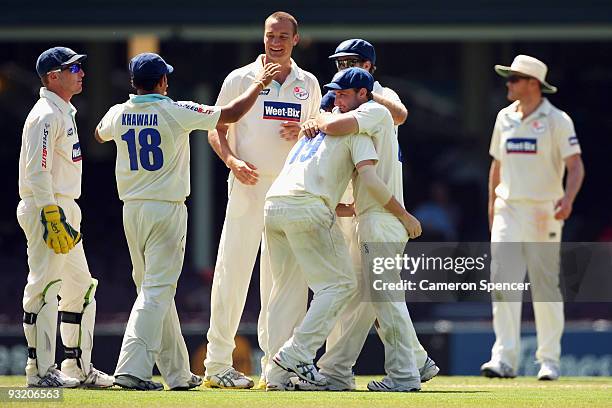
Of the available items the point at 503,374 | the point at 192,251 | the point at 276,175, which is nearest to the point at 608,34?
the point at 192,251

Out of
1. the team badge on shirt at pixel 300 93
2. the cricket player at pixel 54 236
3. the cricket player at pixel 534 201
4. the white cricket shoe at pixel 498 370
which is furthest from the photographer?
the cricket player at pixel 534 201

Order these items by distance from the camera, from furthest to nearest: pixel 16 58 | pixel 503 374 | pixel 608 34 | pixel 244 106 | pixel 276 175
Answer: pixel 16 58, pixel 608 34, pixel 503 374, pixel 276 175, pixel 244 106

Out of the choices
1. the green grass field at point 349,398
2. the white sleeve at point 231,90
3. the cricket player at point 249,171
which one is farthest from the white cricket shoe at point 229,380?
the white sleeve at point 231,90

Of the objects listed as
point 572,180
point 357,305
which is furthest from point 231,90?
point 572,180

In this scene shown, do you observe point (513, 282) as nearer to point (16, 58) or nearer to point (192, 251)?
point (192, 251)

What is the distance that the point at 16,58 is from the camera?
1695 cm

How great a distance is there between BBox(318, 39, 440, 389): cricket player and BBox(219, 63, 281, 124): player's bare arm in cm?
57

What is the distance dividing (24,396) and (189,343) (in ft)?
14.7

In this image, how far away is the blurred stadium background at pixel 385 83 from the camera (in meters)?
12.3

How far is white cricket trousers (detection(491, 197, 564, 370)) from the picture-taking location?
9610mm

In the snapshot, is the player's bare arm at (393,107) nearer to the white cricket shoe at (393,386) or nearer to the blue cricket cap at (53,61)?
the white cricket shoe at (393,386)

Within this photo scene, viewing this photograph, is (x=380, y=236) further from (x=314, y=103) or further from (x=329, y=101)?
(x=314, y=103)

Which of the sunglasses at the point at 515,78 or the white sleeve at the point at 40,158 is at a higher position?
the sunglasses at the point at 515,78

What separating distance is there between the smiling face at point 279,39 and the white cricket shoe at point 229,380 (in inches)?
70.9
